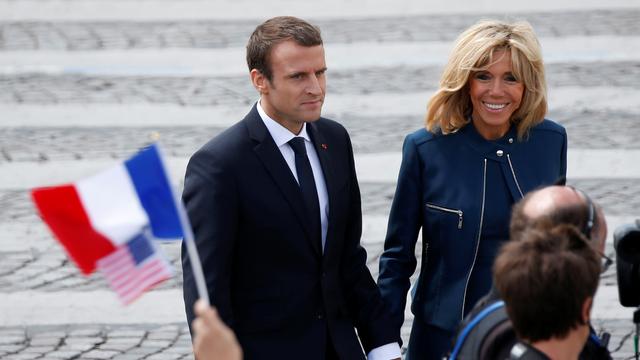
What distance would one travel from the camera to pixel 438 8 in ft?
38.2

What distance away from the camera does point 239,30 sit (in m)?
11.3

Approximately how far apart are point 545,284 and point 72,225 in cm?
127

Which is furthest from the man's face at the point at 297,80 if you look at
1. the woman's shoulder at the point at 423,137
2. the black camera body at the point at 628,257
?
the black camera body at the point at 628,257

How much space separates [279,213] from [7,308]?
138 inches

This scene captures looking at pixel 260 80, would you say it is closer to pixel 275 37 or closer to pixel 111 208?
pixel 275 37

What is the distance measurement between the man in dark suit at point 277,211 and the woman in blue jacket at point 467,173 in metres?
0.36

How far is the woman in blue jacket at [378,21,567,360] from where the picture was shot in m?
4.45

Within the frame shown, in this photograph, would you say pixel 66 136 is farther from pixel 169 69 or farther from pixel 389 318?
pixel 389 318

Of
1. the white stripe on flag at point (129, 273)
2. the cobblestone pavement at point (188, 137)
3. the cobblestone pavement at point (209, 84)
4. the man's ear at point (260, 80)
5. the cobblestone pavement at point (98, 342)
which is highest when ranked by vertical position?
the man's ear at point (260, 80)

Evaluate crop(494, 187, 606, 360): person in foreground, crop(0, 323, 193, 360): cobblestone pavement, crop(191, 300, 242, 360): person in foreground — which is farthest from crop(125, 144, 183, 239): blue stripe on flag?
crop(0, 323, 193, 360): cobblestone pavement

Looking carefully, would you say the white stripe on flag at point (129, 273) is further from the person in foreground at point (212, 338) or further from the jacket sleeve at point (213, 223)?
the jacket sleeve at point (213, 223)

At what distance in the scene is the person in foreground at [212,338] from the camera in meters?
2.70

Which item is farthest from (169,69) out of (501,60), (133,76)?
(501,60)

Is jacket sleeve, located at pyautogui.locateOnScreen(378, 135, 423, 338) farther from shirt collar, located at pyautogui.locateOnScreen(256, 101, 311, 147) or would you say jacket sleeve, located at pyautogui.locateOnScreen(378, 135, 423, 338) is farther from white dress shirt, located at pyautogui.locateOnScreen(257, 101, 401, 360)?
shirt collar, located at pyautogui.locateOnScreen(256, 101, 311, 147)
